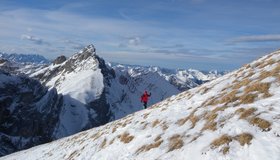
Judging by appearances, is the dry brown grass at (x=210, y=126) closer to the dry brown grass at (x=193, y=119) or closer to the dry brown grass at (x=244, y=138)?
the dry brown grass at (x=193, y=119)

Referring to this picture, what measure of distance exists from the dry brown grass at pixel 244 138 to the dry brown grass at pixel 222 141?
0.34 metres

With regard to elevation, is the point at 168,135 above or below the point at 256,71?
below

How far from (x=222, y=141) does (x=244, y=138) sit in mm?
995

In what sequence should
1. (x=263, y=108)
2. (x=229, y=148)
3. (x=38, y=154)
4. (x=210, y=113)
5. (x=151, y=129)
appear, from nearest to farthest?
(x=229, y=148) → (x=263, y=108) → (x=210, y=113) → (x=151, y=129) → (x=38, y=154)

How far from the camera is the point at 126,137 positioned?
24.6 m

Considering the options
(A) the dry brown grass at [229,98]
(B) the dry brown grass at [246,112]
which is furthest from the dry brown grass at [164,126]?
(B) the dry brown grass at [246,112]

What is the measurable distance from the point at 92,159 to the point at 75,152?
15.7 ft

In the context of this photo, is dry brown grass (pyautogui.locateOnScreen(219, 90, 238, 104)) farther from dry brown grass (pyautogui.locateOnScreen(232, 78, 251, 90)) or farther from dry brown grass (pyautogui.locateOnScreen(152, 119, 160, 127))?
dry brown grass (pyautogui.locateOnScreen(152, 119, 160, 127))

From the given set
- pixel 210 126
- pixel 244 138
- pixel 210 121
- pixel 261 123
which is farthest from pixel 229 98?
pixel 244 138

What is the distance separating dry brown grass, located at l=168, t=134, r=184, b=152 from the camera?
18558 millimetres

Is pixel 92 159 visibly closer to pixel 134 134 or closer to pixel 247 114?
pixel 134 134

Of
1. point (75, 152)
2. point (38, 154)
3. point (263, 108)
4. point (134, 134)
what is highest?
point (263, 108)

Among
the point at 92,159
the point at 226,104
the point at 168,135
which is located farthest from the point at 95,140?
the point at 226,104

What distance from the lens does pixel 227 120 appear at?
59.4 feet
